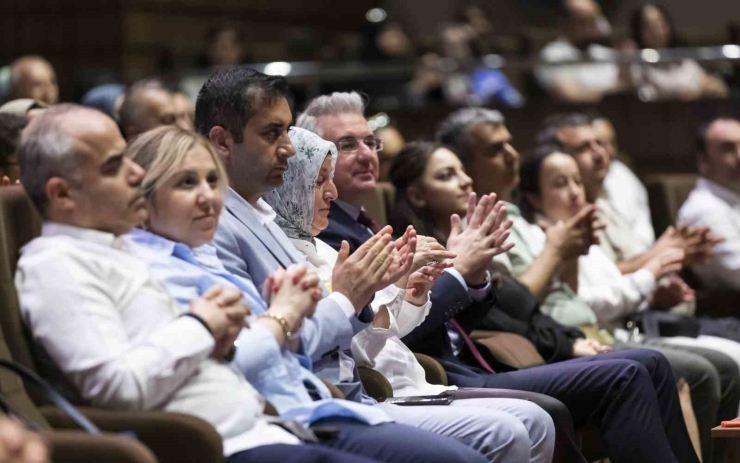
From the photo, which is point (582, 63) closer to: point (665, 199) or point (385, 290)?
point (665, 199)

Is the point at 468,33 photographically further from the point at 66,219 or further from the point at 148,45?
the point at 66,219

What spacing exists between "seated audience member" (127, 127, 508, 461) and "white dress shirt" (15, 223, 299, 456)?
127 millimetres

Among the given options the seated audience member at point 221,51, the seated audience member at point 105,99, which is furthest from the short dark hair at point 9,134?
the seated audience member at point 221,51

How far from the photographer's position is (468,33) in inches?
325

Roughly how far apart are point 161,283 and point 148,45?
7000mm

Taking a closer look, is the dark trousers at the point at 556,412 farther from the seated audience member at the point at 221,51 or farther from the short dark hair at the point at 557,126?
the seated audience member at the point at 221,51

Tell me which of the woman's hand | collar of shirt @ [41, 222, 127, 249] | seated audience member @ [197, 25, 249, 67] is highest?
collar of shirt @ [41, 222, 127, 249]

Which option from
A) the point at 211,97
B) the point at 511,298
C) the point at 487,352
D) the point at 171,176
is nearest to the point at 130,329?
the point at 171,176

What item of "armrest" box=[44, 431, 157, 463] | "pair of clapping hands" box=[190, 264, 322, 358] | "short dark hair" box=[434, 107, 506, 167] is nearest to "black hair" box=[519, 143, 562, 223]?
"short dark hair" box=[434, 107, 506, 167]

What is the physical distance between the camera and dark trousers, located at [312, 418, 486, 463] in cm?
254

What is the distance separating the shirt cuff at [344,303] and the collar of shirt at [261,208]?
268 millimetres

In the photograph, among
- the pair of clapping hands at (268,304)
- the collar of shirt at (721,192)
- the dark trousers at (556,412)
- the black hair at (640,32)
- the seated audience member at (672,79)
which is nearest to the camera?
the pair of clapping hands at (268,304)

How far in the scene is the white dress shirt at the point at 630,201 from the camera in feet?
18.3

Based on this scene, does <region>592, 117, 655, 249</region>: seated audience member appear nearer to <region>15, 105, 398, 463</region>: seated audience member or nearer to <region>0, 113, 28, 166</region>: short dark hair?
<region>0, 113, 28, 166</region>: short dark hair
